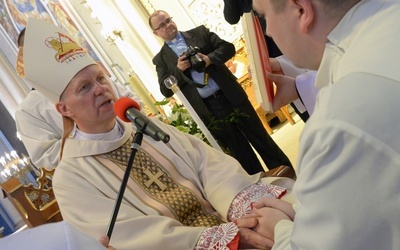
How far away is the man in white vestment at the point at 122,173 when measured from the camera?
6.63ft

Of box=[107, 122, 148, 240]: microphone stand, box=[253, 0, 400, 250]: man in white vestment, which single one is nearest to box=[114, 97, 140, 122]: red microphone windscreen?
box=[107, 122, 148, 240]: microphone stand

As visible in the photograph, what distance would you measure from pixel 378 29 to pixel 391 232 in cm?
40

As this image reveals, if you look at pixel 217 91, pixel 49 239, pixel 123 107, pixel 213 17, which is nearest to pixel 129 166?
pixel 123 107

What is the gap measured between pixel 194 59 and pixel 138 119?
2.11 m

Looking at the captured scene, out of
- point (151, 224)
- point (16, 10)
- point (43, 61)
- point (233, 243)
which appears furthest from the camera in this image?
point (16, 10)

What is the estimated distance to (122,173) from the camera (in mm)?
2316

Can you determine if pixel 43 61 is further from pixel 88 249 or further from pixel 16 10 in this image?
pixel 16 10

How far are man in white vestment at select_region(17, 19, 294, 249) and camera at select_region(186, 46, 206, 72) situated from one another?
3.99 feet

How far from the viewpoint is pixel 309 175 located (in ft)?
2.73

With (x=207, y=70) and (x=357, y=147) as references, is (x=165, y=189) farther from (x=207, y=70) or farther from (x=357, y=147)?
(x=207, y=70)

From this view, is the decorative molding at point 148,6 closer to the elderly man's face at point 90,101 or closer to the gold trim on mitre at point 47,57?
the gold trim on mitre at point 47,57

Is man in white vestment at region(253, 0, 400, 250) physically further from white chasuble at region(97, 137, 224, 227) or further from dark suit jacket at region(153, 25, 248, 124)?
dark suit jacket at region(153, 25, 248, 124)

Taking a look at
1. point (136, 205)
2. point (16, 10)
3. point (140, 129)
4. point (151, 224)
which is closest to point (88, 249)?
point (140, 129)

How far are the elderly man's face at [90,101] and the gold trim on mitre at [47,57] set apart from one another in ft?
0.26
